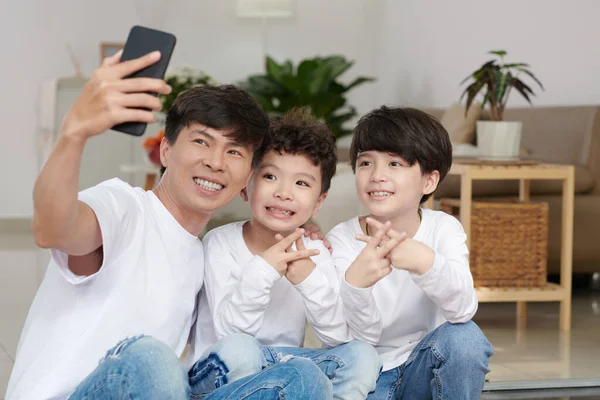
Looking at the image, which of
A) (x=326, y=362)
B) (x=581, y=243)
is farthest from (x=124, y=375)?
(x=581, y=243)

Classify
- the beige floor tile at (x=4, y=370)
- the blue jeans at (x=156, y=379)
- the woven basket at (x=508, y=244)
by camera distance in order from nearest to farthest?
1. the blue jeans at (x=156, y=379)
2. the beige floor tile at (x=4, y=370)
3. the woven basket at (x=508, y=244)

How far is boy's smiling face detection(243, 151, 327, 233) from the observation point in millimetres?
1595

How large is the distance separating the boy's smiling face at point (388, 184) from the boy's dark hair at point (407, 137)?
0.02m

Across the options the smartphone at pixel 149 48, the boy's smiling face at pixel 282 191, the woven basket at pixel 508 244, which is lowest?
the woven basket at pixel 508 244

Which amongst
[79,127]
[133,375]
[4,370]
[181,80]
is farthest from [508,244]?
[181,80]

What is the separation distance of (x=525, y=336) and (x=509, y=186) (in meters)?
0.91

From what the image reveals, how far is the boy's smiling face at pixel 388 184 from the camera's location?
5.44 feet

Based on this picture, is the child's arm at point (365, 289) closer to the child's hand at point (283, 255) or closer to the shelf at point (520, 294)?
the child's hand at point (283, 255)

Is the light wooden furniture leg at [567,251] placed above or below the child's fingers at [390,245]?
Answer: below

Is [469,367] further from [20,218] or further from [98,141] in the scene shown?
[20,218]

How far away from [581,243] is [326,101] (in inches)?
132

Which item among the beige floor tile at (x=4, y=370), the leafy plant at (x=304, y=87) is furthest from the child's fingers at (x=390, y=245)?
the leafy plant at (x=304, y=87)

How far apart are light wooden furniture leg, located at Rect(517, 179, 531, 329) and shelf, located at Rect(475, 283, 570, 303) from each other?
0.45 feet

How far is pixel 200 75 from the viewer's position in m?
5.82
